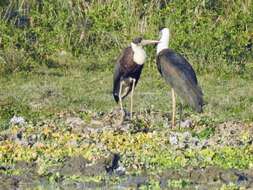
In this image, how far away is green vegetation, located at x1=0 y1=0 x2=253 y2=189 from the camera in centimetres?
902

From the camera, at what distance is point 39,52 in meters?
17.3

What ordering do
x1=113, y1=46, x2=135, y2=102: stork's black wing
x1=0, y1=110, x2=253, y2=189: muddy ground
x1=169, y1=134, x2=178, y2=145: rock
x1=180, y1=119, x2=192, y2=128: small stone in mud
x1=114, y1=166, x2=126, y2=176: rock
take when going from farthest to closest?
x1=113, y1=46, x2=135, y2=102: stork's black wing < x1=180, y1=119, x2=192, y2=128: small stone in mud < x1=169, y1=134, x2=178, y2=145: rock < x1=114, y1=166, x2=126, y2=176: rock < x1=0, y1=110, x2=253, y2=189: muddy ground

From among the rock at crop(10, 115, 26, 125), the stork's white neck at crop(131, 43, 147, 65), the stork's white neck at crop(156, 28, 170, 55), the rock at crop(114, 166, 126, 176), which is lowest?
the rock at crop(114, 166, 126, 176)

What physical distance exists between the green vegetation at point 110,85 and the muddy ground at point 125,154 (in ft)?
0.06

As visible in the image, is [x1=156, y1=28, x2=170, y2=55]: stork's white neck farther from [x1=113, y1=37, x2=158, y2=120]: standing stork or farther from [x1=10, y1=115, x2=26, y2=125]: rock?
[x1=10, y1=115, x2=26, y2=125]: rock

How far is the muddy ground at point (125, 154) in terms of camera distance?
7.99m

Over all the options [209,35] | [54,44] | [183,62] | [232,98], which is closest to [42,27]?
[54,44]

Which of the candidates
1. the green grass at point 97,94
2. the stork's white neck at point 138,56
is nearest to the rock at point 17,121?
the green grass at point 97,94

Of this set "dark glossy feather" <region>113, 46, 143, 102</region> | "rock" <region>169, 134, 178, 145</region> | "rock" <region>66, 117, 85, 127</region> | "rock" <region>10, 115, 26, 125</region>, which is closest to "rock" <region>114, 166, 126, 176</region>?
"rock" <region>169, 134, 178, 145</region>

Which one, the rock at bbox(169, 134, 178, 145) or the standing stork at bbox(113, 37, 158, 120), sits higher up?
the standing stork at bbox(113, 37, 158, 120)

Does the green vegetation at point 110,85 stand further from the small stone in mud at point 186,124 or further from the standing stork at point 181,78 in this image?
the standing stork at point 181,78

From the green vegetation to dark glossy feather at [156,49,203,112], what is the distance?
0.31 metres

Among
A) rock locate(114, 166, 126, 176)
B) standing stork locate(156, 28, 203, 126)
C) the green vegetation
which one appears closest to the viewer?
rock locate(114, 166, 126, 176)

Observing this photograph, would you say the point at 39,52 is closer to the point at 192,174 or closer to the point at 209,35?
the point at 209,35
